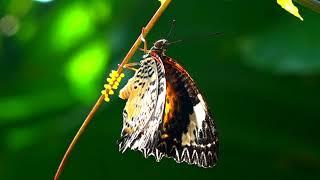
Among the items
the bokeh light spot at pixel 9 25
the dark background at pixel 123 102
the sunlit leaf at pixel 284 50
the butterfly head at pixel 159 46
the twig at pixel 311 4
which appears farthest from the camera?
the bokeh light spot at pixel 9 25

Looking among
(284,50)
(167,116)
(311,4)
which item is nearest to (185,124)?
(167,116)

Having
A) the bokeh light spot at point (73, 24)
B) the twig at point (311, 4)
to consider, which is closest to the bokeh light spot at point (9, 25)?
the bokeh light spot at point (73, 24)

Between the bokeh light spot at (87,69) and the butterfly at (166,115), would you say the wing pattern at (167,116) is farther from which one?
the bokeh light spot at (87,69)

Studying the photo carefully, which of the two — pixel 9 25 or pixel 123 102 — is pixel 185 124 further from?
pixel 9 25

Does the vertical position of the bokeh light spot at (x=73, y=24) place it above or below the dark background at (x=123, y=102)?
above

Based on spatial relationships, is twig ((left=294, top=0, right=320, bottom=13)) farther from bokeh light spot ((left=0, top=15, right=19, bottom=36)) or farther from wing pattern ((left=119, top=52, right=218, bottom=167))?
bokeh light spot ((left=0, top=15, right=19, bottom=36))
